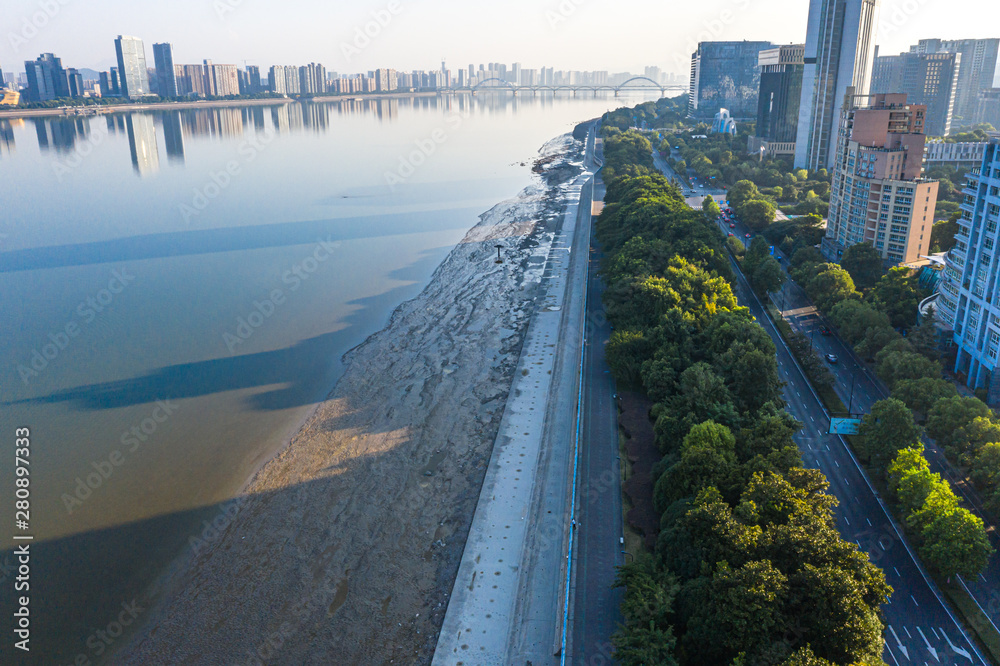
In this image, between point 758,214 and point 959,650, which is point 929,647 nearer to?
point 959,650

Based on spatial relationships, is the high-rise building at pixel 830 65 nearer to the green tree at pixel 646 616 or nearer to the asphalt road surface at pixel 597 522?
the asphalt road surface at pixel 597 522

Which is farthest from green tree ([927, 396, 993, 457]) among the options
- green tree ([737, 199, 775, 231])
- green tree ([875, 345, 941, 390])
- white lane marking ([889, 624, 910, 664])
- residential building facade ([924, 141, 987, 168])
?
residential building facade ([924, 141, 987, 168])

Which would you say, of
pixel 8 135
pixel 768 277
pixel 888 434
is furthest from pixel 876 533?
pixel 8 135

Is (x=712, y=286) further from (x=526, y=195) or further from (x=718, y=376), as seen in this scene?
(x=526, y=195)

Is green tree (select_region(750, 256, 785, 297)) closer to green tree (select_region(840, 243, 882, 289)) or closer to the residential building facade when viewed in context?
green tree (select_region(840, 243, 882, 289))

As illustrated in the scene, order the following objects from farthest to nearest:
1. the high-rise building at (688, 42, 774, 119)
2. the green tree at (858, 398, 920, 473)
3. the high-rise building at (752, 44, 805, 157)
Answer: the high-rise building at (688, 42, 774, 119) < the high-rise building at (752, 44, 805, 157) < the green tree at (858, 398, 920, 473)

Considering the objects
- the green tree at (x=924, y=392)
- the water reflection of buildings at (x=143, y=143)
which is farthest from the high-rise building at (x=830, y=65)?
the water reflection of buildings at (x=143, y=143)

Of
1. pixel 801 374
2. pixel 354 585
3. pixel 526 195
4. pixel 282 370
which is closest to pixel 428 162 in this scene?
pixel 526 195
